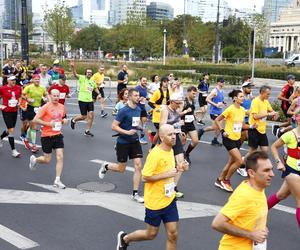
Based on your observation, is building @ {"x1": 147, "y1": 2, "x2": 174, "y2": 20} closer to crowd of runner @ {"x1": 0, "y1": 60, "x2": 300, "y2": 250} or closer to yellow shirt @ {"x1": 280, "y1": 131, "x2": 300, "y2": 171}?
crowd of runner @ {"x1": 0, "y1": 60, "x2": 300, "y2": 250}

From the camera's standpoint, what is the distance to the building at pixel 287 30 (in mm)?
114875

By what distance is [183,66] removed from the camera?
49.2 meters

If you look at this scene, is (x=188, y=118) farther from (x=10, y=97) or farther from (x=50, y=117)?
(x=10, y=97)

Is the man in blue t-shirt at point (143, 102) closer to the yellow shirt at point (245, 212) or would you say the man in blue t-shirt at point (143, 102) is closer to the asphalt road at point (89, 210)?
the asphalt road at point (89, 210)

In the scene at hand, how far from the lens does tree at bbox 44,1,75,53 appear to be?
5233cm

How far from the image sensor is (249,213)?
11.5ft

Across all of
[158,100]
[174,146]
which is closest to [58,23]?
[158,100]

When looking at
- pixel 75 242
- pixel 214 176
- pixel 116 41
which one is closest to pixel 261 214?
pixel 75 242

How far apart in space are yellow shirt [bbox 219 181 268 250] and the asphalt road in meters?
2.19

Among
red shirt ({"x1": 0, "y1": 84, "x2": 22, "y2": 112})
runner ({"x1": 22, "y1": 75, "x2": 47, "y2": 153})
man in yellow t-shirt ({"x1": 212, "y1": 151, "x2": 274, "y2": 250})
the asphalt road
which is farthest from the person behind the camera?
runner ({"x1": 22, "y1": 75, "x2": 47, "y2": 153})

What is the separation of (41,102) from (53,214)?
487 cm

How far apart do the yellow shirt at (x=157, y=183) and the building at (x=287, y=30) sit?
114179 mm

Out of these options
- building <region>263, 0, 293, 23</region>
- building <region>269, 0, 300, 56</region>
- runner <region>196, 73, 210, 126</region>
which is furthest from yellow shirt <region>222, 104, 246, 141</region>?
building <region>263, 0, 293, 23</region>

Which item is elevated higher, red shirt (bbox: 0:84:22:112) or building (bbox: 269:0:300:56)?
building (bbox: 269:0:300:56)
